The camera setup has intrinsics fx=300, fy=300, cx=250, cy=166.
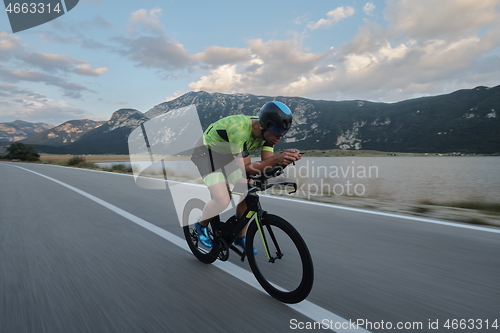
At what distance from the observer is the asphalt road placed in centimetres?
206

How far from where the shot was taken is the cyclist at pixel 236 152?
2.40 meters

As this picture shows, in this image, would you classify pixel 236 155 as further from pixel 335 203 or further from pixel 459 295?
pixel 335 203

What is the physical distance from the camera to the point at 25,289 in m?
2.57

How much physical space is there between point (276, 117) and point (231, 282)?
150cm

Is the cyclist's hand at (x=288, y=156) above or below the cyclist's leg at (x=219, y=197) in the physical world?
above

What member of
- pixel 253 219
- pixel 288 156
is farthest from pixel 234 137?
pixel 253 219

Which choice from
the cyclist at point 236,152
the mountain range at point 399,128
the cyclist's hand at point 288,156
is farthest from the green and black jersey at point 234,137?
the mountain range at point 399,128

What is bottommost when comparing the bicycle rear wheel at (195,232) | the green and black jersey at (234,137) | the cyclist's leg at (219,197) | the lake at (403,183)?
the lake at (403,183)

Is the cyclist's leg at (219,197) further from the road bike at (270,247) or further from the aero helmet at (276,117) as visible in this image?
the aero helmet at (276,117)

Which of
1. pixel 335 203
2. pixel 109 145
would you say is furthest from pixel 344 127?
pixel 335 203

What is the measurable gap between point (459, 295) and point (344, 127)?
167 meters

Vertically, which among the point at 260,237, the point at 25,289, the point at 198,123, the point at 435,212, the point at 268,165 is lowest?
the point at 435,212

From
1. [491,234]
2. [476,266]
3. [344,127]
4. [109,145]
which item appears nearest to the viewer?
[476,266]

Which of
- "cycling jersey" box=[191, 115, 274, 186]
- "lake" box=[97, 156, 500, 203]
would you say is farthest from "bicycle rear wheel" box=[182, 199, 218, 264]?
"lake" box=[97, 156, 500, 203]
